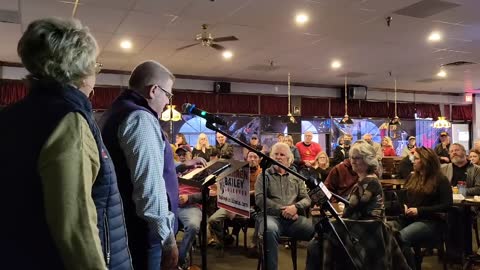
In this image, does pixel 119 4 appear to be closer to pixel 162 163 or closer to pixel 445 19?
pixel 162 163

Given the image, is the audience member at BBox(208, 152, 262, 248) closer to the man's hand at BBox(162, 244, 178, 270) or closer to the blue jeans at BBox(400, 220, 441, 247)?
the blue jeans at BBox(400, 220, 441, 247)

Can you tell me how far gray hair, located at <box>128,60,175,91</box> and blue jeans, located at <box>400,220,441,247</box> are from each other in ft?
8.68

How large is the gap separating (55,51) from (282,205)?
3.11 metres

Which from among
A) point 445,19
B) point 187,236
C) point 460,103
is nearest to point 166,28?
point 187,236

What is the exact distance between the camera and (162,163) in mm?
1887

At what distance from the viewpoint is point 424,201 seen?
391cm

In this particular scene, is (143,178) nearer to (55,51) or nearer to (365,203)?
(55,51)

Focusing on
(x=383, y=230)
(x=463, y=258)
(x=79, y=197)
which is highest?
(x=79, y=197)

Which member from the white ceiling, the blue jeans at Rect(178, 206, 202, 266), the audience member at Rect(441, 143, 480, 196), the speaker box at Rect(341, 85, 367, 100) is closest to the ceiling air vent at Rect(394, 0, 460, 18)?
the white ceiling

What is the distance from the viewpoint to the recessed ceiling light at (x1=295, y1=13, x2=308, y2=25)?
5.52 m

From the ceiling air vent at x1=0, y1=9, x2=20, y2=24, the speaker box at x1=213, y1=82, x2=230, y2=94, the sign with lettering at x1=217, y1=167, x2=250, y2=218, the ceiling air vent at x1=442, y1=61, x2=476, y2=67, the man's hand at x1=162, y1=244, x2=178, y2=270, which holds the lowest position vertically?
the man's hand at x1=162, y1=244, x2=178, y2=270

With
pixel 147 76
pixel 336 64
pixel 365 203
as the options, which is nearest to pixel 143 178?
pixel 147 76

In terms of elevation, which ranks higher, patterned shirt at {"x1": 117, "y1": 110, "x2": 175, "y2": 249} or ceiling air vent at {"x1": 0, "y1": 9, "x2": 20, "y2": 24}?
ceiling air vent at {"x1": 0, "y1": 9, "x2": 20, "y2": 24}

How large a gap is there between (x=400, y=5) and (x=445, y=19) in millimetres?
934
